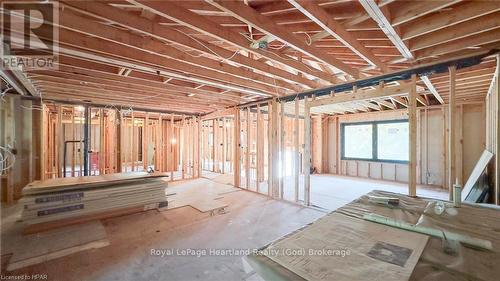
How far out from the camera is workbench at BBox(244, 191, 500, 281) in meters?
0.94

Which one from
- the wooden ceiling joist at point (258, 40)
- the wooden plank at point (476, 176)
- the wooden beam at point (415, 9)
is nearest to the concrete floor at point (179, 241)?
the wooden plank at point (476, 176)

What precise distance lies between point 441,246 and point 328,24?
189 cm

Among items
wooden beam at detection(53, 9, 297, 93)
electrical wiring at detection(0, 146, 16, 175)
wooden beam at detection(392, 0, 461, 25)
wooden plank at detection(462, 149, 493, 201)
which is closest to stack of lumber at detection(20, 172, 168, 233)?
electrical wiring at detection(0, 146, 16, 175)

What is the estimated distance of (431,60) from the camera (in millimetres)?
3082

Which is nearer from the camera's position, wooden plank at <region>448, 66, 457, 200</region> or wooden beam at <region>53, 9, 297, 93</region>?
wooden beam at <region>53, 9, 297, 93</region>

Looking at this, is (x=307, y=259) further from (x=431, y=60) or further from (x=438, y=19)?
(x=431, y=60)

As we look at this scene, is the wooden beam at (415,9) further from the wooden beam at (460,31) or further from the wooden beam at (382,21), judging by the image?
the wooden beam at (460,31)

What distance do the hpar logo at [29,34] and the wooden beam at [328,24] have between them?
6.74 feet

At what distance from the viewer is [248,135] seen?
6.00 m

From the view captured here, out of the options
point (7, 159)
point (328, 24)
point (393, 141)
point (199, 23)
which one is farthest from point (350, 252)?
point (393, 141)

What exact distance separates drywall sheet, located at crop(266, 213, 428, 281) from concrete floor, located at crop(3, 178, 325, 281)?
4.20 feet

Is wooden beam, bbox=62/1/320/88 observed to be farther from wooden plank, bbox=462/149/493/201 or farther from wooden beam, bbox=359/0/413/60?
wooden plank, bbox=462/149/493/201

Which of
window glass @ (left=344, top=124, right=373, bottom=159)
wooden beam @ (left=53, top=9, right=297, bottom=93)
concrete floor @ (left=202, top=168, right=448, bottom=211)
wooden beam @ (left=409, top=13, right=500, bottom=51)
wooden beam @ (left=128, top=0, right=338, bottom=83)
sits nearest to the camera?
wooden beam @ (left=128, top=0, right=338, bottom=83)

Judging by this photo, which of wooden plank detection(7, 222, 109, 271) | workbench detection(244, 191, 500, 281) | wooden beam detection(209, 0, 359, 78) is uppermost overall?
wooden beam detection(209, 0, 359, 78)
